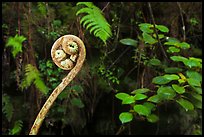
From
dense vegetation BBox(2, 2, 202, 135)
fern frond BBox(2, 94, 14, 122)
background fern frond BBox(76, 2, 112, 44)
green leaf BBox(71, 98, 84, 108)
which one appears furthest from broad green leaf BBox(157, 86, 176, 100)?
fern frond BBox(2, 94, 14, 122)

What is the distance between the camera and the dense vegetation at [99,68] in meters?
1.94

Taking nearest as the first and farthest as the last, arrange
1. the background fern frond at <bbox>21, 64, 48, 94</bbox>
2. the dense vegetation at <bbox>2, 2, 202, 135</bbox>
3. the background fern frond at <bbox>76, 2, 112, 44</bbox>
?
the background fern frond at <bbox>76, 2, 112, 44</bbox> → the background fern frond at <bbox>21, 64, 48, 94</bbox> → the dense vegetation at <bbox>2, 2, 202, 135</bbox>

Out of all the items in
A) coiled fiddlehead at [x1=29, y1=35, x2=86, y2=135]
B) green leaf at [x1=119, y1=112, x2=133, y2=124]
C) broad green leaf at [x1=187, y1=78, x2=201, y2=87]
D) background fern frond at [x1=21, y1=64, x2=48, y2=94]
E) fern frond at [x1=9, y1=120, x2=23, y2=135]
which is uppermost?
coiled fiddlehead at [x1=29, y1=35, x2=86, y2=135]

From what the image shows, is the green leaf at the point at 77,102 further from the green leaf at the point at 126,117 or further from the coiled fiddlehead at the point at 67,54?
the coiled fiddlehead at the point at 67,54

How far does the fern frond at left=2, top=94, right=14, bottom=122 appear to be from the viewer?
196cm

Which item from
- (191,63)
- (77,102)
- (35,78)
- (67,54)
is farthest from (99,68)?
(67,54)

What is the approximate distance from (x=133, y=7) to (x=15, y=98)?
1.12m

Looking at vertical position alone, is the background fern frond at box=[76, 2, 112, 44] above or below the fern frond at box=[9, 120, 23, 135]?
above

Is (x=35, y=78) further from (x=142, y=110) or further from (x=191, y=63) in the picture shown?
(x=191, y=63)

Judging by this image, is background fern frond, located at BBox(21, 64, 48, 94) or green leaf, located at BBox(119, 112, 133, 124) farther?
background fern frond, located at BBox(21, 64, 48, 94)

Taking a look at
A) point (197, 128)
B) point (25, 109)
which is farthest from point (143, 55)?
point (25, 109)

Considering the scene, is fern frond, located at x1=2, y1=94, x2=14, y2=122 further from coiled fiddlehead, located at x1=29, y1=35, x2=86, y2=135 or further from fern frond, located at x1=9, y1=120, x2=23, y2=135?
coiled fiddlehead, located at x1=29, y1=35, x2=86, y2=135

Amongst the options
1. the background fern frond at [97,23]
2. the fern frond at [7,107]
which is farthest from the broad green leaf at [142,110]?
the fern frond at [7,107]

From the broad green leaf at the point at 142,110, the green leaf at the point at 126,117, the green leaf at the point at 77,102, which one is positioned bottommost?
the green leaf at the point at 126,117
